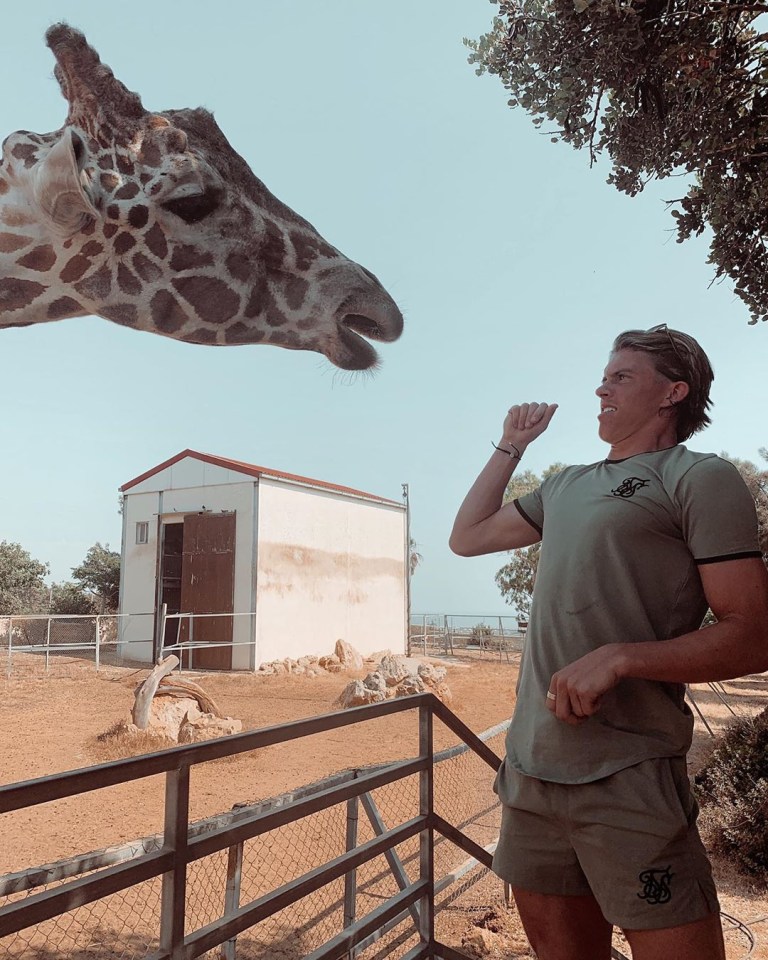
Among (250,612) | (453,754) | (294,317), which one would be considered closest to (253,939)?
(453,754)

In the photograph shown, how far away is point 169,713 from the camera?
6.32 m

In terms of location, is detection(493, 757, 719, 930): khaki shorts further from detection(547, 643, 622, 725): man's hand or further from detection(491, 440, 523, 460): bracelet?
detection(491, 440, 523, 460): bracelet

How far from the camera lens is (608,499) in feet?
3.11

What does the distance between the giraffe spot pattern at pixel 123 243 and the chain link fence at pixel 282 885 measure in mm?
1563

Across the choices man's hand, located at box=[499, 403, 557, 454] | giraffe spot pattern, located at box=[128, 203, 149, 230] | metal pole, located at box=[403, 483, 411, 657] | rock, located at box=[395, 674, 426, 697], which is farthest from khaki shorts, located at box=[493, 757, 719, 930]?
metal pole, located at box=[403, 483, 411, 657]

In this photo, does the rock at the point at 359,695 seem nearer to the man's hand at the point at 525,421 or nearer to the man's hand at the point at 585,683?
the man's hand at the point at 525,421

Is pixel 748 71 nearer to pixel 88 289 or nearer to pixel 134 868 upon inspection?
pixel 88 289

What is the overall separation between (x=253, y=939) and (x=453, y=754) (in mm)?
1190

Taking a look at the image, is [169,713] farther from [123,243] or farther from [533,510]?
[533,510]

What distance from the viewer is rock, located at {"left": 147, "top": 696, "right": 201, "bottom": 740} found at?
242 inches

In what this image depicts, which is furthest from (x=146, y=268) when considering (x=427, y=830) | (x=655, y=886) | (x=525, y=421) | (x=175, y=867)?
(x=655, y=886)

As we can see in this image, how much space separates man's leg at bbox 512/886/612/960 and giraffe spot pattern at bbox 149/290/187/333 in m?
1.88

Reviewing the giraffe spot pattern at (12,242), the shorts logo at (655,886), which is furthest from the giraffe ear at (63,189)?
the shorts logo at (655,886)

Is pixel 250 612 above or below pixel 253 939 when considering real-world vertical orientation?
above
